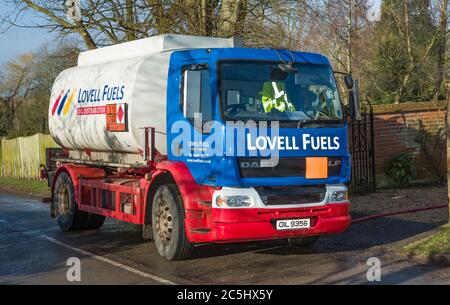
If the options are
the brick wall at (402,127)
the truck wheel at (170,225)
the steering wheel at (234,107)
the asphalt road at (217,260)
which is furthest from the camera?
the brick wall at (402,127)

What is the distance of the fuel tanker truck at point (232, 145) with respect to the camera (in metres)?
8.24

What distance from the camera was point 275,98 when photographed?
8594 mm

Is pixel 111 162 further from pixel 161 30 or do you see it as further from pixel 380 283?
pixel 161 30

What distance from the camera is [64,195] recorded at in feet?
41.2

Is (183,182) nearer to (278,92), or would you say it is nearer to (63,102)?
(278,92)

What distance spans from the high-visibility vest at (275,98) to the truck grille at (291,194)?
1049 millimetres

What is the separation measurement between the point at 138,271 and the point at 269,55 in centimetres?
340

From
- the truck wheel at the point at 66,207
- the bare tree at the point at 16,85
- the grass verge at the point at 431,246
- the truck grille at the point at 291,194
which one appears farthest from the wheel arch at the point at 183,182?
the bare tree at the point at 16,85

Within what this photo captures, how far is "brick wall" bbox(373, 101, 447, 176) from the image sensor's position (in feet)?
53.5

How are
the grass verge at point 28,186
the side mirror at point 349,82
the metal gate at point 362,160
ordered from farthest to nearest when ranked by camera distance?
the grass verge at point 28,186 < the metal gate at point 362,160 < the side mirror at point 349,82

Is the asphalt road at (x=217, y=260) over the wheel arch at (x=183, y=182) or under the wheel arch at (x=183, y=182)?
under

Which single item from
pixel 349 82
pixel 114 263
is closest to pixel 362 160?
pixel 349 82

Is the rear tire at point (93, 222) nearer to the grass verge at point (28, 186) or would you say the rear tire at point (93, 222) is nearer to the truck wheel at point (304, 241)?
the truck wheel at point (304, 241)

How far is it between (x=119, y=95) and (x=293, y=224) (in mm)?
3708
